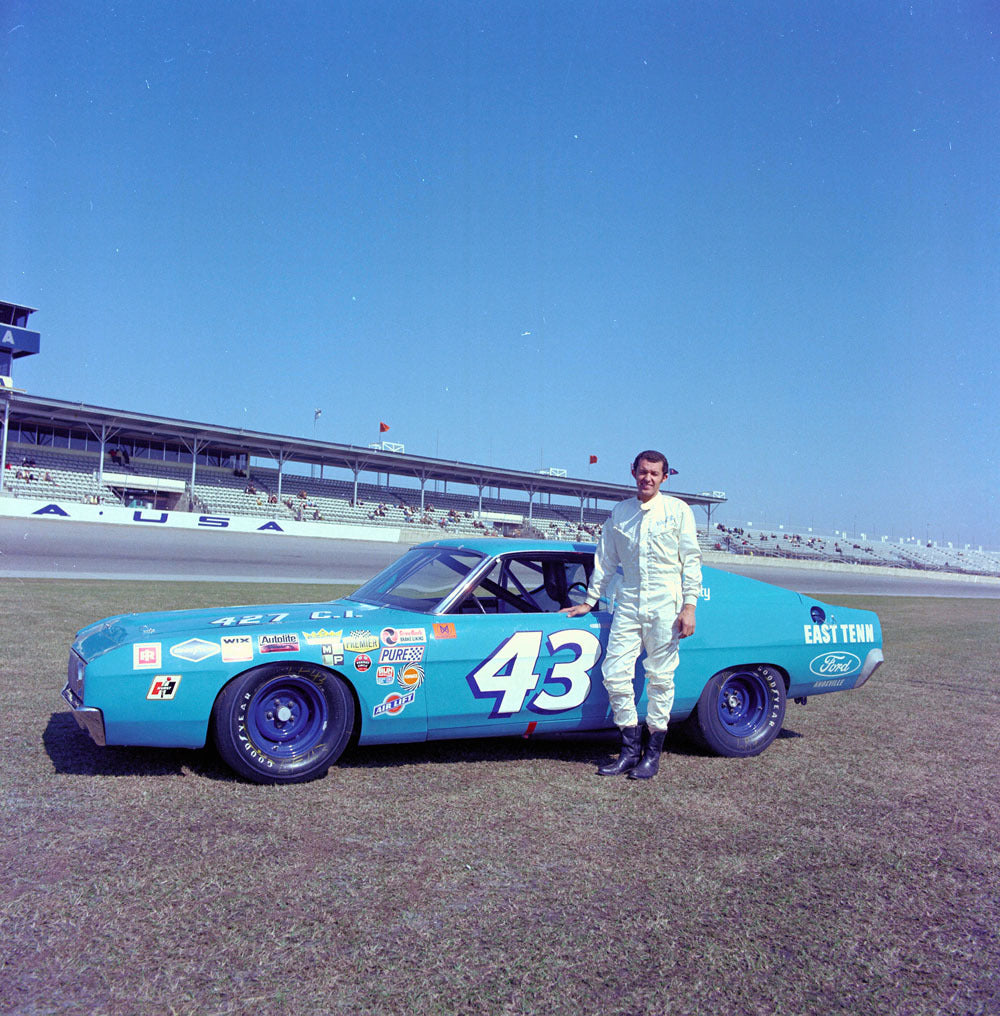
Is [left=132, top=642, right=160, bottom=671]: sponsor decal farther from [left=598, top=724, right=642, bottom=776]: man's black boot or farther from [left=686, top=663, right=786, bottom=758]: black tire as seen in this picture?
[left=686, top=663, right=786, bottom=758]: black tire

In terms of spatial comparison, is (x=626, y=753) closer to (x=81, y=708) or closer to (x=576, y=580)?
(x=576, y=580)

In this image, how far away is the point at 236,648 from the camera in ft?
12.9

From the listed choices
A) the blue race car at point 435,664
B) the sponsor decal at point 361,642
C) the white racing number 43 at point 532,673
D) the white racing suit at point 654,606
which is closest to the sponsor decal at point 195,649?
the blue race car at point 435,664

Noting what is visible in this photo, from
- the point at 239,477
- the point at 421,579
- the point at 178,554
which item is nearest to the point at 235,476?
the point at 239,477

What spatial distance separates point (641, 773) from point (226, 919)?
7.95 ft

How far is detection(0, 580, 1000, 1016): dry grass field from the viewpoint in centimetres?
233

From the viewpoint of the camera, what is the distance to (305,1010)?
2178 millimetres

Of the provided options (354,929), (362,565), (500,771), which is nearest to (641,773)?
(500,771)

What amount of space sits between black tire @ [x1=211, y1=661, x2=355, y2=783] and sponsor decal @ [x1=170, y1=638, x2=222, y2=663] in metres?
0.18

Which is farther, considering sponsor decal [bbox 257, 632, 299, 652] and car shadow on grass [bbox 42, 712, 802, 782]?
car shadow on grass [bbox 42, 712, 802, 782]

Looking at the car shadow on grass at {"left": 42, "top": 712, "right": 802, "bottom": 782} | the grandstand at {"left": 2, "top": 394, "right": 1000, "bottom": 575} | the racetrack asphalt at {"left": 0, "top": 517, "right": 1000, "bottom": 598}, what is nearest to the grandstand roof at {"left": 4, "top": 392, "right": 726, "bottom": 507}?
the grandstand at {"left": 2, "top": 394, "right": 1000, "bottom": 575}

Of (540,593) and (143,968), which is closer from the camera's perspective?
(143,968)

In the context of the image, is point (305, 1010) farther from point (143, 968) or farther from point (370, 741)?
point (370, 741)

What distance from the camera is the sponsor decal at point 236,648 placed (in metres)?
3.92
